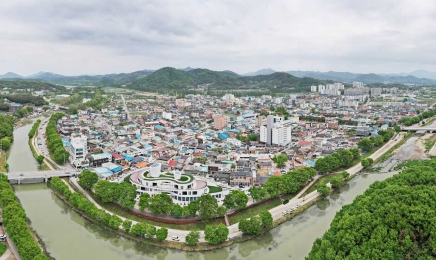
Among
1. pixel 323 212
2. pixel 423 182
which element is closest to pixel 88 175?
pixel 323 212

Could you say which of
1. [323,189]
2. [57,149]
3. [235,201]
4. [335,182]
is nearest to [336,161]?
[335,182]

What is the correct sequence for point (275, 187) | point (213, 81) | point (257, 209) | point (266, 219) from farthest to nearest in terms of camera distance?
point (213, 81), point (275, 187), point (257, 209), point (266, 219)

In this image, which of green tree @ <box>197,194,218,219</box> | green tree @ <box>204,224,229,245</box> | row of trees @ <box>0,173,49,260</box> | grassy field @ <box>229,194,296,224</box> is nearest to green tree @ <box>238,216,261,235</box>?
green tree @ <box>204,224,229,245</box>

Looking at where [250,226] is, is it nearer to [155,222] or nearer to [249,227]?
[249,227]

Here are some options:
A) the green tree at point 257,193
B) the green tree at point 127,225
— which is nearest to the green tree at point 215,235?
the green tree at point 127,225

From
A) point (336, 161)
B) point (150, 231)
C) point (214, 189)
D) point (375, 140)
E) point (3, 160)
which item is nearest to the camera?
point (150, 231)

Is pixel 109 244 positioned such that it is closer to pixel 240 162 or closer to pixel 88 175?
pixel 88 175

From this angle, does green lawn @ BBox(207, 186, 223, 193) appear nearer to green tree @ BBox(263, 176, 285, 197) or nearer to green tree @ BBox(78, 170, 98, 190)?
green tree @ BBox(263, 176, 285, 197)
